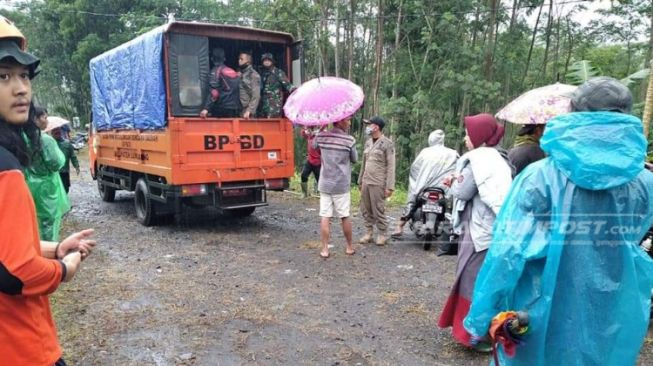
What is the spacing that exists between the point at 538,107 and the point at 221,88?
4.57 metres

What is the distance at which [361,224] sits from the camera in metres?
7.93

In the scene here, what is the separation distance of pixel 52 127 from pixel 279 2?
9890 millimetres

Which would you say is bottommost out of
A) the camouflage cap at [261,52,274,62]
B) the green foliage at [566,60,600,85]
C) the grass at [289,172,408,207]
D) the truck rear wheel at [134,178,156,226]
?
the grass at [289,172,408,207]

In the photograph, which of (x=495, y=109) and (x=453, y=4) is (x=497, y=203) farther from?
(x=495, y=109)

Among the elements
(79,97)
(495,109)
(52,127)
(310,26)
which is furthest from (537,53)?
(79,97)

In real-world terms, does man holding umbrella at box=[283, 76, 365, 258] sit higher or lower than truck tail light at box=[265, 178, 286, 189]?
higher

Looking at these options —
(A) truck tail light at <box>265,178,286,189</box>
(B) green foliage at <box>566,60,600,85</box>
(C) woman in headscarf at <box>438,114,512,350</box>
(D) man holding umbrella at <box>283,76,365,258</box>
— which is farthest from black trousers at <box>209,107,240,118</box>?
(B) green foliage at <box>566,60,600,85</box>

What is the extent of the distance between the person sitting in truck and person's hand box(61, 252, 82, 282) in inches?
210

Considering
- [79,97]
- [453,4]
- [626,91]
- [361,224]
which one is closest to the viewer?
[626,91]

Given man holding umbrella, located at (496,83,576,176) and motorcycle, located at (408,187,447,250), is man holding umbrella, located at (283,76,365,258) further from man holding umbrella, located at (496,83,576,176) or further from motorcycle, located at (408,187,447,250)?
man holding umbrella, located at (496,83,576,176)

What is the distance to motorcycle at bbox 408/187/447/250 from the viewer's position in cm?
623

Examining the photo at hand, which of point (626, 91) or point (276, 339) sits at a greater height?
point (626, 91)

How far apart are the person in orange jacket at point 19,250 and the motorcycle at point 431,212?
16.6 feet

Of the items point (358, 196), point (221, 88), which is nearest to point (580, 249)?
point (221, 88)
